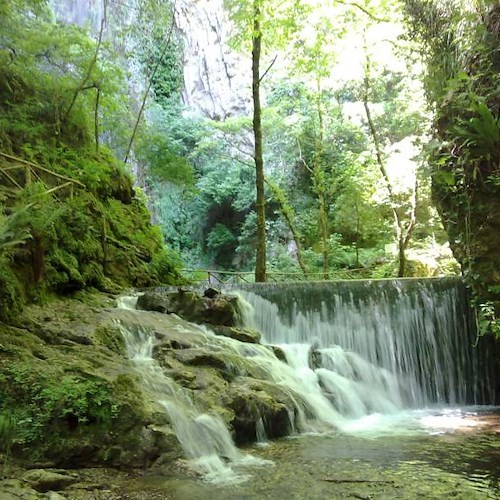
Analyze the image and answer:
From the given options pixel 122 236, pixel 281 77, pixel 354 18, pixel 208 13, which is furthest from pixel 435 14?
pixel 208 13

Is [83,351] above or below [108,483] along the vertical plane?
above

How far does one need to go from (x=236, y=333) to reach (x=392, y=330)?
10.9ft

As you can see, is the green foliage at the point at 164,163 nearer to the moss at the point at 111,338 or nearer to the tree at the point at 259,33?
the tree at the point at 259,33

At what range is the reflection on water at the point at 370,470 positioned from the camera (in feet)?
11.9

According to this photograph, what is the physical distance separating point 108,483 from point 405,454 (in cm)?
274

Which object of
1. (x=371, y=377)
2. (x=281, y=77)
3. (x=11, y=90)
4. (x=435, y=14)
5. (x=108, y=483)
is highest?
(x=281, y=77)

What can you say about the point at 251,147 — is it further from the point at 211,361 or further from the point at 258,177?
the point at 211,361

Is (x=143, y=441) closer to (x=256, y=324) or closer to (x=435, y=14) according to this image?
(x=256, y=324)

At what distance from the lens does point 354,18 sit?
14.1m

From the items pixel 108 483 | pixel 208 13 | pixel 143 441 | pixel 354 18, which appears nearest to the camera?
pixel 108 483

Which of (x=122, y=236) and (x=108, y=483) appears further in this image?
(x=122, y=236)

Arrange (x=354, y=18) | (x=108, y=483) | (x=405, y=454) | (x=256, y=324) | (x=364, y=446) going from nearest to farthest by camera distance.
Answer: (x=108, y=483) → (x=405, y=454) → (x=364, y=446) → (x=256, y=324) → (x=354, y=18)

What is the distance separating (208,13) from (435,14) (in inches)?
891

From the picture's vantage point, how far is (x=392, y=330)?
920 cm
